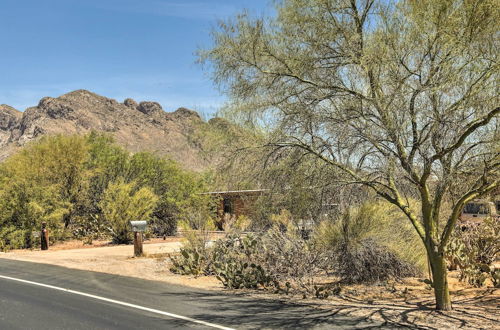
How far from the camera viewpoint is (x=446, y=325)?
7336 mm

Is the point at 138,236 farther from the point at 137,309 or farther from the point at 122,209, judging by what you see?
the point at 137,309

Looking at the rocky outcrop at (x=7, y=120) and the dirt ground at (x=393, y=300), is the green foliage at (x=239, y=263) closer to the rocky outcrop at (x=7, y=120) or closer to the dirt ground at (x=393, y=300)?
the dirt ground at (x=393, y=300)

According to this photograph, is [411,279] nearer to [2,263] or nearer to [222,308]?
[222,308]

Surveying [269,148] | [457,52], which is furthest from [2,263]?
[457,52]

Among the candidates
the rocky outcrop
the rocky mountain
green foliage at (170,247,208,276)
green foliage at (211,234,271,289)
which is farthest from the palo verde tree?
the rocky outcrop

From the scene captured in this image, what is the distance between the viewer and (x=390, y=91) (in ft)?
26.6

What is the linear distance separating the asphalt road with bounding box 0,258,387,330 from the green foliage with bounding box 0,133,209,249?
948 centimetres

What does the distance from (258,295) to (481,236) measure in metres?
6.77

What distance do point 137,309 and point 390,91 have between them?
600 cm

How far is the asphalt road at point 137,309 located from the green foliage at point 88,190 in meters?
9.48

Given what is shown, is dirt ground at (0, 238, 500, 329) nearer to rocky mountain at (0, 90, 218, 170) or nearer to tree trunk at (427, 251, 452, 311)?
tree trunk at (427, 251, 452, 311)

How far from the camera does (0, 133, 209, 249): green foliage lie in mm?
23109

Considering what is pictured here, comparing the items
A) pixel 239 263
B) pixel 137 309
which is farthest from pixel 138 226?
pixel 137 309

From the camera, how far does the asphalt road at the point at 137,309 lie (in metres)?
7.32
